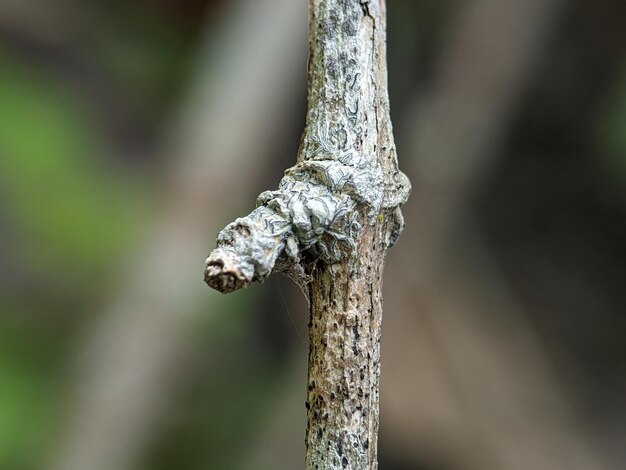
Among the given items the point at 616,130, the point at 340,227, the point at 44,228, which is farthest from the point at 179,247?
the point at 340,227

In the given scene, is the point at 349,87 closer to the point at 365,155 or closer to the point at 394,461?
the point at 365,155

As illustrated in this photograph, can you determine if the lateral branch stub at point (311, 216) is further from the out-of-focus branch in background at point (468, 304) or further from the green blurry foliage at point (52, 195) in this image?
the green blurry foliage at point (52, 195)

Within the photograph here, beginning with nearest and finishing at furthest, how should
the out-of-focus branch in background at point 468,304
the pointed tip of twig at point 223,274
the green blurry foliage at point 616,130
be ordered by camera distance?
the pointed tip of twig at point 223,274 < the green blurry foliage at point 616,130 < the out-of-focus branch in background at point 468,304

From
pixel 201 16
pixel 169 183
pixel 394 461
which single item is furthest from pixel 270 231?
pixel 201 16

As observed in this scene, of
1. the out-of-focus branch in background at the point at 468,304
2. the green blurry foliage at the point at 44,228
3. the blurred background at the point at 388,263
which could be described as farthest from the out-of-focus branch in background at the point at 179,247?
the out-of-focus branch in background at the point at 468,304

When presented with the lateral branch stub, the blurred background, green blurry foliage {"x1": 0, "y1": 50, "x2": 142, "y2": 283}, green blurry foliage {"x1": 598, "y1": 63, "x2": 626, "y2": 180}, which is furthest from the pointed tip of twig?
green blurry foliage {"x1": 0, "y1": 50, "x2": 142, "y2": 283}

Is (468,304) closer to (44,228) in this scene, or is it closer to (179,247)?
(179,247)
